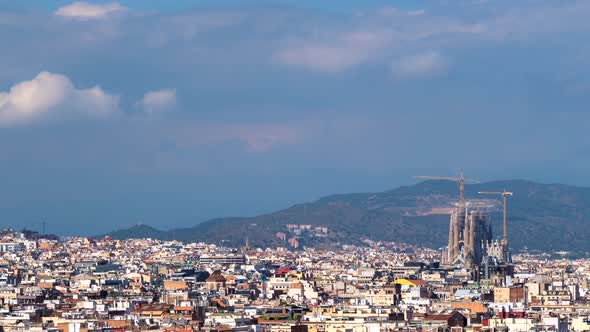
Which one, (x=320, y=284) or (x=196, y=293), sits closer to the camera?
(x=196, y=293)

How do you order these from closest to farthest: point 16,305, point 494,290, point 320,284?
point 16,305
point 494,290
point 320,284

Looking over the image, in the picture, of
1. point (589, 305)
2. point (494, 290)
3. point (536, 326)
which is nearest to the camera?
point (536, 326)

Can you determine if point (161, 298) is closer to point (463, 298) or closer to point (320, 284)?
point (463, 298)

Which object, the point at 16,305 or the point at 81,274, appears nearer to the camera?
the point at 16,305

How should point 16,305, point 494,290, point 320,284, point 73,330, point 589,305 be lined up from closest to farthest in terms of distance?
point 73,330 → point 16,305 → point 589,305 → point 494,290 → point 320,284

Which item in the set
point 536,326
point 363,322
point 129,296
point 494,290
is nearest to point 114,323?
point 363,322

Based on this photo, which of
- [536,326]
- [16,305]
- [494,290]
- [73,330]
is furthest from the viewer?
[494,290]

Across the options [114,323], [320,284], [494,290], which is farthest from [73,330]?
[320,284]

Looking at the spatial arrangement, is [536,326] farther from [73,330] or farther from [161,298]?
[161,298]
